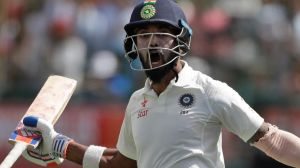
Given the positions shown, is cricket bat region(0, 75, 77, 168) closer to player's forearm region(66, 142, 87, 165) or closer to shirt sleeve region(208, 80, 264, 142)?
player's forearm region(66, 142, 87, 165)

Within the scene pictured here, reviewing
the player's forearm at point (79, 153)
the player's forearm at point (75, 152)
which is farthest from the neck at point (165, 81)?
the player's forearm at point (75, 152)

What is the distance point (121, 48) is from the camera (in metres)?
10.7

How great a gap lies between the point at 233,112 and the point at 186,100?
0.88ft

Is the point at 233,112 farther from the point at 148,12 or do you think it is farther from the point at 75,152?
the point at 75,152

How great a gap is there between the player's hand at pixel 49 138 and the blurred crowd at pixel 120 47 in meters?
4.67

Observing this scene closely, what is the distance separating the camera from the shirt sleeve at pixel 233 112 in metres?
4.71

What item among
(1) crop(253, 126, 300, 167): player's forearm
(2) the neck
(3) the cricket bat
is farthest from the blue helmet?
(3) the cricket bat

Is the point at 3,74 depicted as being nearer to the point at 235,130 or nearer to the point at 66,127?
the point at 66,127

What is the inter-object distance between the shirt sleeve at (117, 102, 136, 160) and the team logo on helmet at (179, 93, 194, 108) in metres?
0.38

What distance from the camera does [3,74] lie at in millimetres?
10836

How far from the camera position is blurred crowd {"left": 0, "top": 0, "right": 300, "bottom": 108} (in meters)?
10.2

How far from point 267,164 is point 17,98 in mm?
2788

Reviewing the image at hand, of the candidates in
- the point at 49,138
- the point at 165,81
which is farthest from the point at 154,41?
the point at 49,138

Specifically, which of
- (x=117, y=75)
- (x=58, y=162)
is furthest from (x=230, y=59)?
(x=58, y=162)
